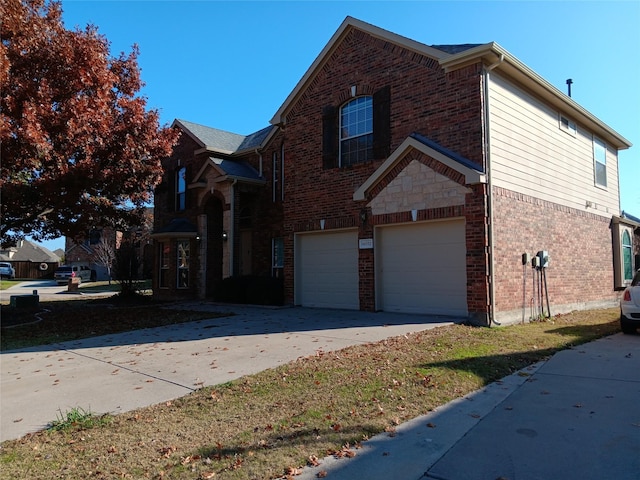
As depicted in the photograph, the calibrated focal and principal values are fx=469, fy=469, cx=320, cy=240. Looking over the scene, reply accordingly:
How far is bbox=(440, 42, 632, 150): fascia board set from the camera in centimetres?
1067

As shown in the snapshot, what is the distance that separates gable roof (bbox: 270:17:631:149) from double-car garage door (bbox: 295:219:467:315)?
381cm

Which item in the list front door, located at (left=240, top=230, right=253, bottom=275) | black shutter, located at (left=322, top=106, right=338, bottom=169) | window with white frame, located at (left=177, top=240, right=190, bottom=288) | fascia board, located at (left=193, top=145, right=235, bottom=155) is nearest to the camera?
black shutter, located at (left=322, top=106, right=338, bottom=169)

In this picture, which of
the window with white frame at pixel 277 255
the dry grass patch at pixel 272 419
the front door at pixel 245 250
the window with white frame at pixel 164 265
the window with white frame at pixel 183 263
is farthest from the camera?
the window with white frame at pixel 164 265

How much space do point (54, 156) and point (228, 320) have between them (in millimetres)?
5649

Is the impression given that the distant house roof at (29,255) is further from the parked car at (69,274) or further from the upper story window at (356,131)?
the upper story window at (356,131)

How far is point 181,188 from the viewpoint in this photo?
70.3 feet

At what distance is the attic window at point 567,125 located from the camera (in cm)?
1438

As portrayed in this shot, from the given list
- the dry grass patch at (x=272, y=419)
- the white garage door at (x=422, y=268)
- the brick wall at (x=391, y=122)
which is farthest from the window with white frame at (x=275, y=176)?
the dry grass patch at (x=272, y=419)

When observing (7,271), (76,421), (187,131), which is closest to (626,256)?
(187,131)

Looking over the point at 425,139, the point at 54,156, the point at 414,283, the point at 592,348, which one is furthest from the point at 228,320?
the point at 592,348

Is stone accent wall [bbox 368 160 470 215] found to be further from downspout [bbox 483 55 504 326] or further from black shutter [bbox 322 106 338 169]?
black shutter [bbox 322 106 338 169]

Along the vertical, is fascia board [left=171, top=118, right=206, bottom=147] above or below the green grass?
above

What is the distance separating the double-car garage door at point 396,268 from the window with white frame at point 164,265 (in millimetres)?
7855

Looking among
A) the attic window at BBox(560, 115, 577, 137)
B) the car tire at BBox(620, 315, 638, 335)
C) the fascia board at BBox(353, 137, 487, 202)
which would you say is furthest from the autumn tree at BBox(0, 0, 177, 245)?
the car tire at BBox(620, 315, 638, 335)
